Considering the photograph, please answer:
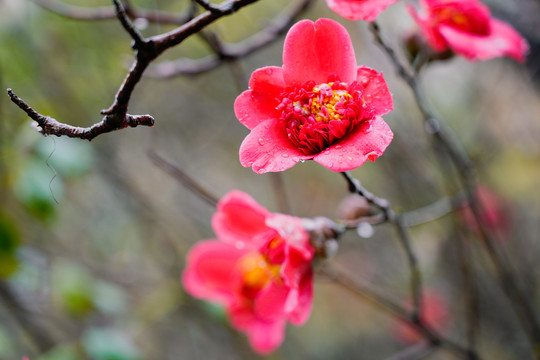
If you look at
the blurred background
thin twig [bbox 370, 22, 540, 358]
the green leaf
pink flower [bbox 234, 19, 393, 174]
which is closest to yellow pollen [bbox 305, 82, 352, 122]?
pink flower [bbox 234, 19, 393, 174]

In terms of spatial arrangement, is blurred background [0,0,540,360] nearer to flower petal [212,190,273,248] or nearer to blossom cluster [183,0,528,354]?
flower petal [212,190,273,248]

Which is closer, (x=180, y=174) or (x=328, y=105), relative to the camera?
(x=328, y=105)

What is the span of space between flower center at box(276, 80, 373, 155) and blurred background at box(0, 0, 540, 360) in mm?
373

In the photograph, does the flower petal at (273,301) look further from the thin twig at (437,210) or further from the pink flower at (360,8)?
the pink flower at (360,8)

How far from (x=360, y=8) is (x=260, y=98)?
161 millimetres

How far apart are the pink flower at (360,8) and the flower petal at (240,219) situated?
13.0 inches

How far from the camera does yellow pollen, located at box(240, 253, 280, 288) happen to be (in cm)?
84

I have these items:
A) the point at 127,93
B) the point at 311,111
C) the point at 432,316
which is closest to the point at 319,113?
the point at 311,111

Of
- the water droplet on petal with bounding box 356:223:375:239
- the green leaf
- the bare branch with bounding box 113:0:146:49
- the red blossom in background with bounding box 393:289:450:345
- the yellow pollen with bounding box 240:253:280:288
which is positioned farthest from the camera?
the red blossom in background with bounding box 393:289:450:345

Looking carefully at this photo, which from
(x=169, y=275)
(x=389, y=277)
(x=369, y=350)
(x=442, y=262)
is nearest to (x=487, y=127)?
(x=442, y=262)

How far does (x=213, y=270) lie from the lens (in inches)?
37.0

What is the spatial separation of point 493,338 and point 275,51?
1.41 m

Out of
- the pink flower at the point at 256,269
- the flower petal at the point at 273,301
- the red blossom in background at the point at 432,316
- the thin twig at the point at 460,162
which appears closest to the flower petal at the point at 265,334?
the pink flower at the point at 256,269

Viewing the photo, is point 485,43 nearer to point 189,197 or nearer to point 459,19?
point 459,19
